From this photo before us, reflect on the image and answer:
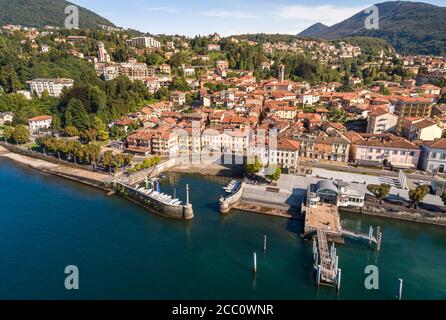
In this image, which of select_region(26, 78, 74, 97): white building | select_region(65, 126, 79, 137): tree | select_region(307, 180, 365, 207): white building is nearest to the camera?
select_region(307, 180, 365, 207): white building

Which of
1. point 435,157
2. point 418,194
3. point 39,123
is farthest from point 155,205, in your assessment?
point 39,123

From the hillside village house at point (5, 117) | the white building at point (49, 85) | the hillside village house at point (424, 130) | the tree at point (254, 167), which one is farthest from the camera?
the white building at point (49, 85)

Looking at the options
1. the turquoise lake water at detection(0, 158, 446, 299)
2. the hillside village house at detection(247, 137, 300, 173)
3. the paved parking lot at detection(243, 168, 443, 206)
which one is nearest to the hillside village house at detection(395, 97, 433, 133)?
the paved parking lot at detection(243, 168, 443, 206)

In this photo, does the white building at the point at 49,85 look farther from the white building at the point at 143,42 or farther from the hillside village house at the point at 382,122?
the hillside village house at the point at 382,122

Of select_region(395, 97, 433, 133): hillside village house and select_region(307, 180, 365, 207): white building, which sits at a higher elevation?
select_region(395, 97, 433, 133): hillside village house

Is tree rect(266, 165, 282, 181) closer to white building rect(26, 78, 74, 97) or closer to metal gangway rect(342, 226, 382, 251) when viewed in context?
metal gangway rect(342, 226, 382, 251)

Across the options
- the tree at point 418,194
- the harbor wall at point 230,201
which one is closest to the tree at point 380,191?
the tree at point 418,194
